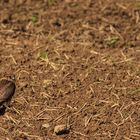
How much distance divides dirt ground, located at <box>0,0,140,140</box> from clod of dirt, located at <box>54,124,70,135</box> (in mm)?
24

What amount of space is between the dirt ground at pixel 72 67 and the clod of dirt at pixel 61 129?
2 cm

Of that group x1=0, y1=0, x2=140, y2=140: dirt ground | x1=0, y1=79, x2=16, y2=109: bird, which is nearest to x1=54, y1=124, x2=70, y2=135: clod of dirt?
x1=0, y1=0, x2=140, y2=140: dirt ground

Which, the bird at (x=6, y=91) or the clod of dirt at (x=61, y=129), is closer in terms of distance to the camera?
the clod of dirt at (x=61, y=129)

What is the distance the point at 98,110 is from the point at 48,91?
0.42 m

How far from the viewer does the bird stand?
10.4 feet

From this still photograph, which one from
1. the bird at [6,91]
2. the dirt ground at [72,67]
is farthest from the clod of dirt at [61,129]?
the bird at [6,91]

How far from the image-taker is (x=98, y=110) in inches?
122

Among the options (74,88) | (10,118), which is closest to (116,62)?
(74,88)

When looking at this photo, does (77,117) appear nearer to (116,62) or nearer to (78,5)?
(116,62)

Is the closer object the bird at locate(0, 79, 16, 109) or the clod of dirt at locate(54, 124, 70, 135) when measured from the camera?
the clod of dirt at locate(54, 124, 70, 135)

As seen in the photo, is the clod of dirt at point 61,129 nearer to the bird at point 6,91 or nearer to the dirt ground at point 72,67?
the dirt ground at point 72,67

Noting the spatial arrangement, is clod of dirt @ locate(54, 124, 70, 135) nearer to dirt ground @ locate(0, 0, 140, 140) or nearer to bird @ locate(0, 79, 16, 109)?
dirt ground @ locate(0, 0, 140, 140)

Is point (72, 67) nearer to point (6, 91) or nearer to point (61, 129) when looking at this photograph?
point (6, 91)

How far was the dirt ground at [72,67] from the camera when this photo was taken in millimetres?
2988
